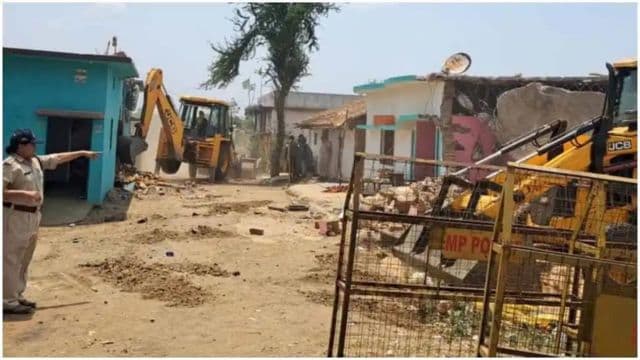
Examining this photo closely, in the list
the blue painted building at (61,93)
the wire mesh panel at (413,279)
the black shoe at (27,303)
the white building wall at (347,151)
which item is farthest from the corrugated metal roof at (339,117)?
the black shoe at (27,303)

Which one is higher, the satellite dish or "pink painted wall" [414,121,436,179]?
the satellite dish

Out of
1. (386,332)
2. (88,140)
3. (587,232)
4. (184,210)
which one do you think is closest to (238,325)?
(386,332)

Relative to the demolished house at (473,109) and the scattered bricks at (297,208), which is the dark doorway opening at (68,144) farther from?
the demolished house at (473,109)

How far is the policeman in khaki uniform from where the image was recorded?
20.2 ft

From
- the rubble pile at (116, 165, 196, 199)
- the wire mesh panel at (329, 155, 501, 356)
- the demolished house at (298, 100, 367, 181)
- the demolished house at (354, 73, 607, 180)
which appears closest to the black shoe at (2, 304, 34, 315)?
the wire mesh panel at (329, 155, 501, 356)

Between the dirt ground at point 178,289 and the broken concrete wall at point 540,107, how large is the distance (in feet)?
18.3

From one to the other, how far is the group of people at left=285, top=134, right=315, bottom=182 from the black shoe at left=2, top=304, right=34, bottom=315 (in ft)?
67.6

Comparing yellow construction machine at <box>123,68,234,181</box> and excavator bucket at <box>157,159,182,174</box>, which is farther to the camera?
excavator bucket at <box>157,159,182,174</box>

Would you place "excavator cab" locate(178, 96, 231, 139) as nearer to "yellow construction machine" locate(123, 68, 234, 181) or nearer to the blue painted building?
"yellow construction machine" locate(123, 68, 234, 181)

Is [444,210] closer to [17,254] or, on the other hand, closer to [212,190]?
[17,254]

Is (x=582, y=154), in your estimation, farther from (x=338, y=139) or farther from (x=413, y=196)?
(x=338, y=139)

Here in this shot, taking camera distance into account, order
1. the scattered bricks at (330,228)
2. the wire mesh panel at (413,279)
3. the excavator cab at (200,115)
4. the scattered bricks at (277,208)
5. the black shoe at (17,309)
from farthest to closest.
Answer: the excavator cab at (200,115), the scattered bricks at (277,208), the scattered bricks at (330,228), the black shoe at (17,309), the wire mesh panel at (413,279)

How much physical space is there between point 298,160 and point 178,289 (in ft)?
67.7

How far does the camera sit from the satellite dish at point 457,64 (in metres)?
16.8
